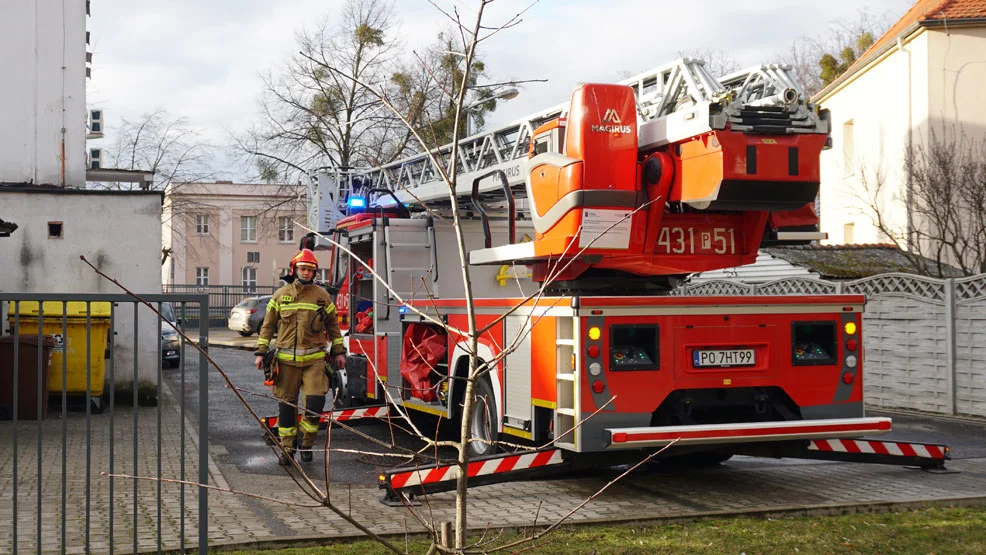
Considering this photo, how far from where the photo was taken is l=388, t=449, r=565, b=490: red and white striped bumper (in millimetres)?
7742

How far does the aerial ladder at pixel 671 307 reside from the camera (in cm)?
784

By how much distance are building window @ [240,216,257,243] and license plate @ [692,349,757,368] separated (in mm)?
65997

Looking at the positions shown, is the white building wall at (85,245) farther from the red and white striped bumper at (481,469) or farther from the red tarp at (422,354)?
the red and white striped bumper at (481,469)

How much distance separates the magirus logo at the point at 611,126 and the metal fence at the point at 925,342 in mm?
5731

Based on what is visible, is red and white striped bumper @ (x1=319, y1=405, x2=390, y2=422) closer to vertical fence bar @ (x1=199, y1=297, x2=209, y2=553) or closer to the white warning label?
the white warning label

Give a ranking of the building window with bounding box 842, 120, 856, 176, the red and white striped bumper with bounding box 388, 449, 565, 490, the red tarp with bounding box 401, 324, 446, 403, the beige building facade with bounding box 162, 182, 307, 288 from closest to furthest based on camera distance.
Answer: the red and white striped bumper with bounding box 388, 449, 565, 490
the red tarp with bounding box 401, 324, 446, 403
the building window with bounding box 842, 120, 856, 176
the beige building facade with bounding box 162, 182, 307, 288

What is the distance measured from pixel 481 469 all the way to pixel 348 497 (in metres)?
0.97

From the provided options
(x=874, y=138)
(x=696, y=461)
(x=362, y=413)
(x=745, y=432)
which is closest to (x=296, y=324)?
(x=362, y=413)

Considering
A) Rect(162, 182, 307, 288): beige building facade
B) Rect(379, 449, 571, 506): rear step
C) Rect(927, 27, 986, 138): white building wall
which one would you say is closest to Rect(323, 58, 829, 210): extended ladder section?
Rect(379, 449, 571, 506): rear step

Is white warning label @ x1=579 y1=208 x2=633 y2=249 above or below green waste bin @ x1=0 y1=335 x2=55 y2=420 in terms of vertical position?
above

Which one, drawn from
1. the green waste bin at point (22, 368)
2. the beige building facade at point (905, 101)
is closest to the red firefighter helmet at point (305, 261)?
the green waste bin at point (22, 368)

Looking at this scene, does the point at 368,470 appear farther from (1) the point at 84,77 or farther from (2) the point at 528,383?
(1) the point at 84,77

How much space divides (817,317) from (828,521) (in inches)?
72.7

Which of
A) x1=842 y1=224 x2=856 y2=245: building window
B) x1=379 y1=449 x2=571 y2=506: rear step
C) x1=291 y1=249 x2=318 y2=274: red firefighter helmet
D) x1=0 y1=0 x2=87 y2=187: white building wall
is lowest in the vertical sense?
x1=379 y1=449 x2=571 y2=506: rear step
